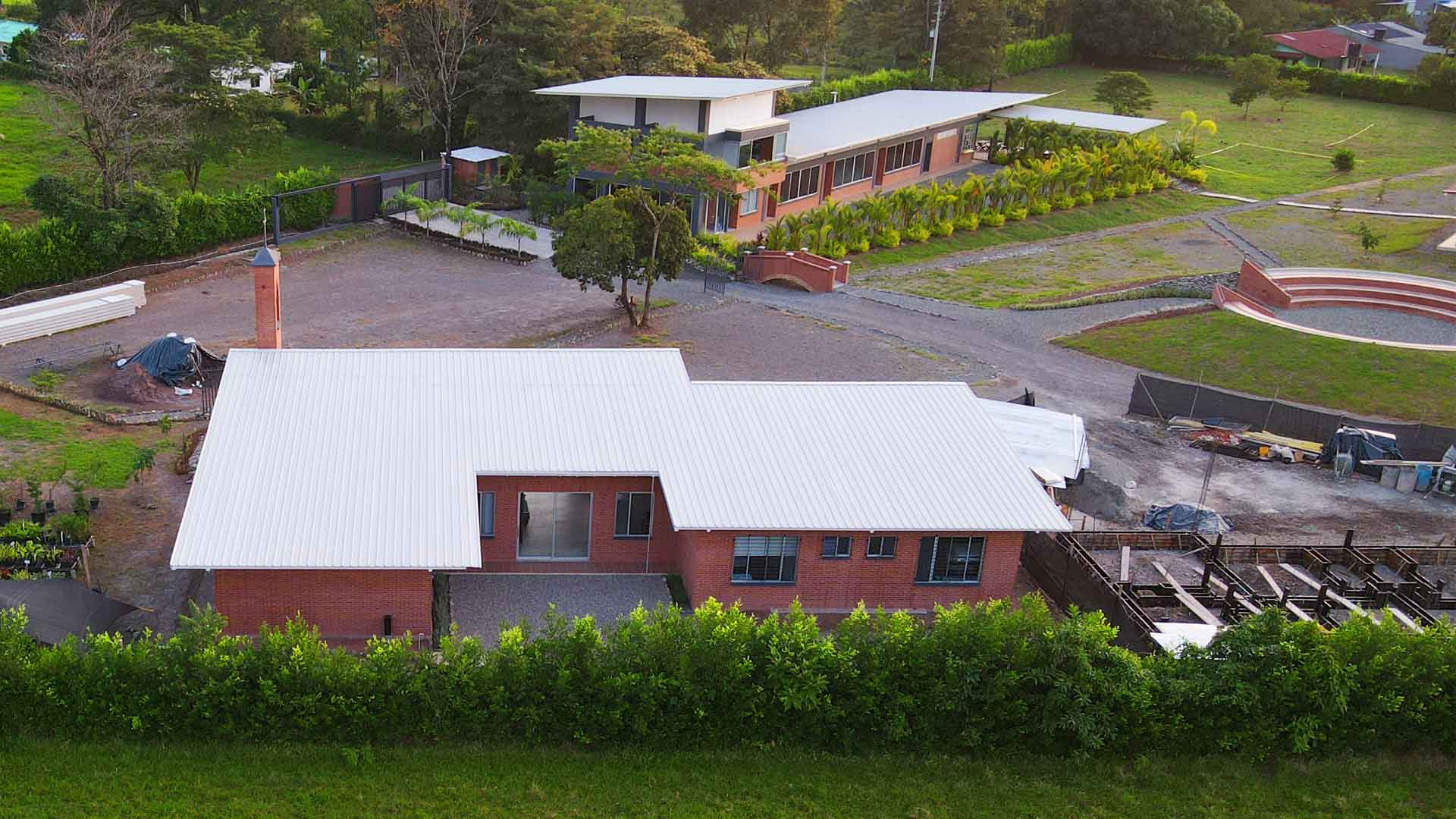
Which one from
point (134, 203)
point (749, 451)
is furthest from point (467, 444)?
point (134, 203)

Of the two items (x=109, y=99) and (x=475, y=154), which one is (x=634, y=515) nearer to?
(x=109, y=99)

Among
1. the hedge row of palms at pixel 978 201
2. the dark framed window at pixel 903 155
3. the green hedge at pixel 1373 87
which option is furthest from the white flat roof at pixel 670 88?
the green hedge at pixel 1373 87


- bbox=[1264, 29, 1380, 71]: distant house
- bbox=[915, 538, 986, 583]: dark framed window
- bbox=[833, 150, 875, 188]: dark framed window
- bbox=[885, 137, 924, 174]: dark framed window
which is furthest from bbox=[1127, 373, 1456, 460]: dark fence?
bbox=[1264, 29, 1380, 71]: distant house

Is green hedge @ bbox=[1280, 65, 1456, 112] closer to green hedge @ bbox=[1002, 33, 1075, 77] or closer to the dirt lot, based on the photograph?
green hedge @ bbox=[1002, 33, 1075, 77]

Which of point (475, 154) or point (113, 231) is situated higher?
point (475, 154)

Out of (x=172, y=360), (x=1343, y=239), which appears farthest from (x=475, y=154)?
(x=1343, y=239)

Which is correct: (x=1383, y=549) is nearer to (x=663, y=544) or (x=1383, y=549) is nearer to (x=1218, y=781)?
(x=1218, y=781)
